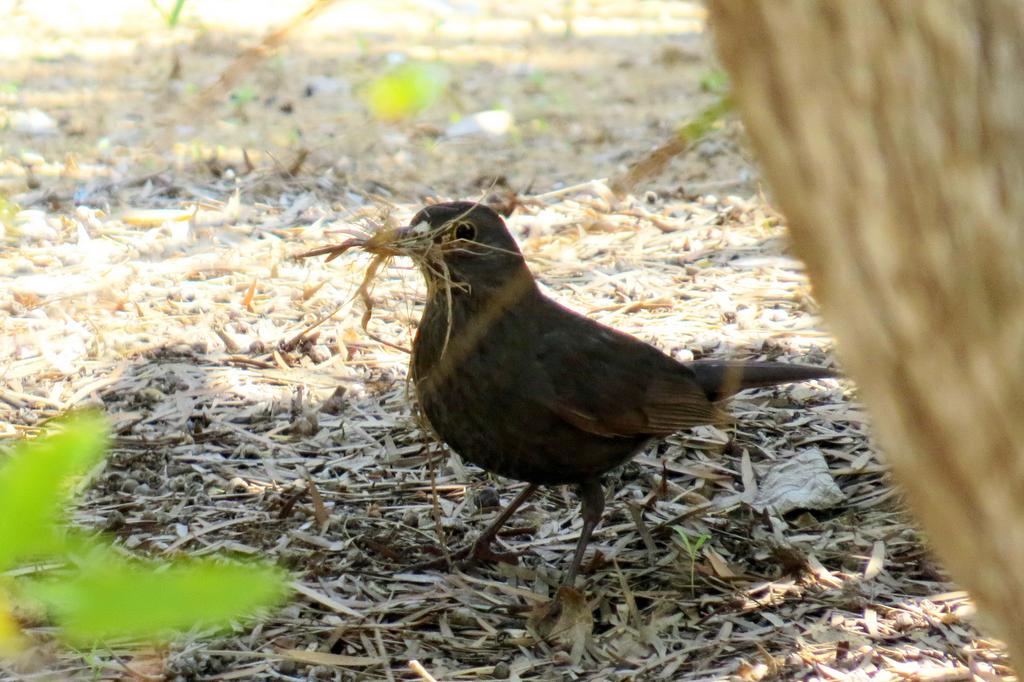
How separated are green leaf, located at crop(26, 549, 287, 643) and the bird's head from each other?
2.86 metres

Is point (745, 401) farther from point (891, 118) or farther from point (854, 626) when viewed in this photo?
point (891, 118)

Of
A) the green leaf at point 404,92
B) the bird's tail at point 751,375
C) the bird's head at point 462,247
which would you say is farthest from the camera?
the bird's tail at point 751,375

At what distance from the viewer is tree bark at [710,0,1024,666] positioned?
141 centimetres

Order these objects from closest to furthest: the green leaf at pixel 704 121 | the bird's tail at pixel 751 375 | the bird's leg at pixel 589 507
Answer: the green leaf at pixel 704 121 → the bird's leg at pixel 589 507 → the bird's tail at pixel 751 375

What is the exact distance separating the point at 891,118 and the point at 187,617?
95 cm

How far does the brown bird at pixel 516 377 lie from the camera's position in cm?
391

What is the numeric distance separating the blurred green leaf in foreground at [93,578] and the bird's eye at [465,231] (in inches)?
120

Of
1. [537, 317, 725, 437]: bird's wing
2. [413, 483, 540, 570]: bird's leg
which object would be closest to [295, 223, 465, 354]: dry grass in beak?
[537, 317, 725, 437]: bird's wing

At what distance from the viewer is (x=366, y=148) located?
8.82 meters

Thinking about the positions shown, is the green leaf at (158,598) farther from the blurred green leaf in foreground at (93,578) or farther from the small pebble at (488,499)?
the small pebble at (488,499)

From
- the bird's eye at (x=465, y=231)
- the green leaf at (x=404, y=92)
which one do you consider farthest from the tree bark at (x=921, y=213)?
the bird's eye at (x=465, y=231)

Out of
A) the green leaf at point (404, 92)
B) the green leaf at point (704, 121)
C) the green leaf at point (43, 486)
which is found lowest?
the green leaf at point (43, 486)

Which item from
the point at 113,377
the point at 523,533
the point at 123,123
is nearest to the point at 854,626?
the point at 523,533

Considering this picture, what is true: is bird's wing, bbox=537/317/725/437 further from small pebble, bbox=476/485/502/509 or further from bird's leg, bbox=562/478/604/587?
small pebble, bbox=476/485/502/509
